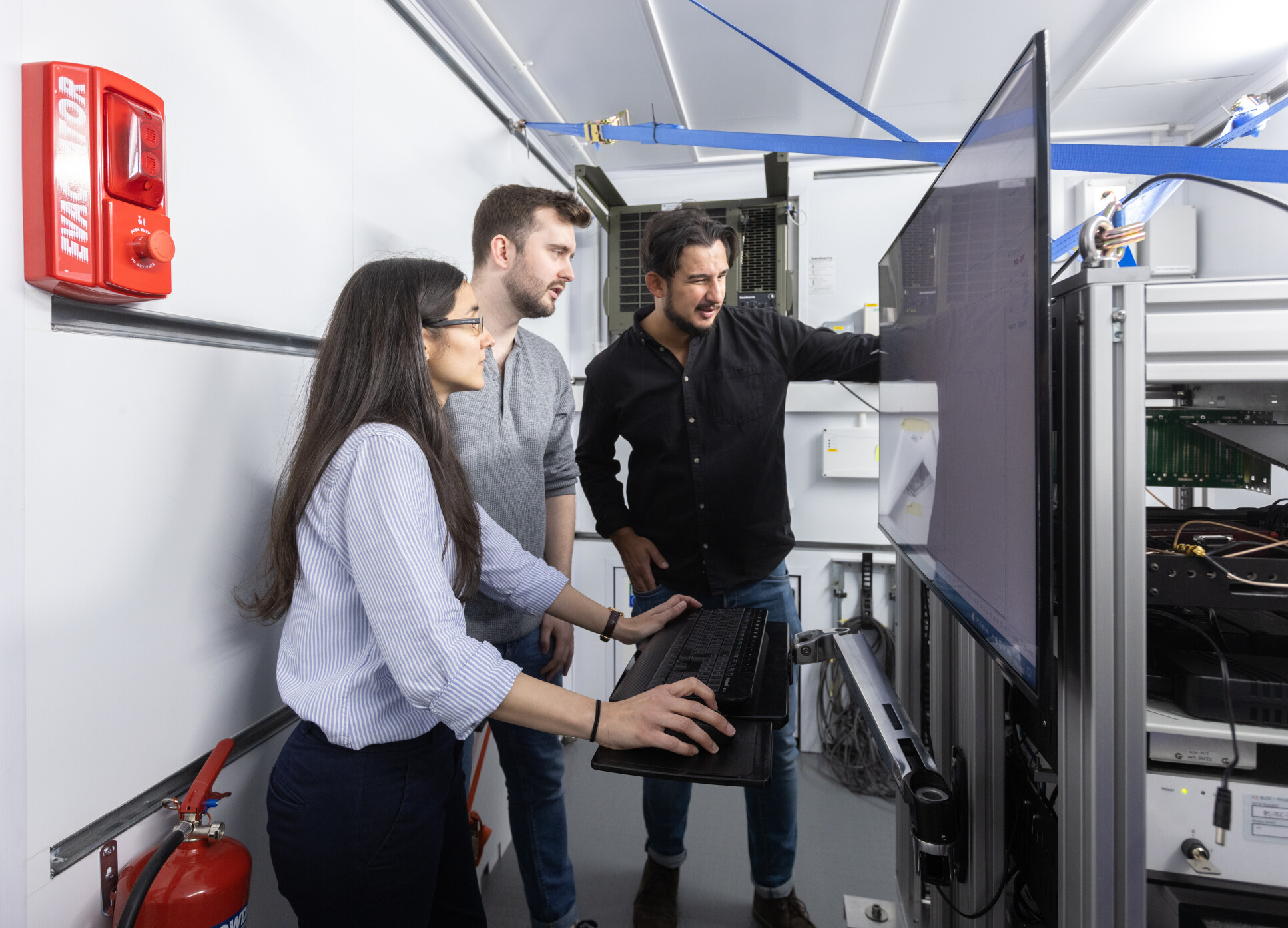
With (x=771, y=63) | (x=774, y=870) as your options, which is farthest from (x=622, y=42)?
(x=774, y=870)

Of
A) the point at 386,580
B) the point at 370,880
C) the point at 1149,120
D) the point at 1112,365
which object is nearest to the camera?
the point at 1112,365

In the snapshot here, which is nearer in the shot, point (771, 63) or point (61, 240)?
point (61, 240)

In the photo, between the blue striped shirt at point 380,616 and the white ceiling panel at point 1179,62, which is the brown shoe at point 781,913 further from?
the white ceiling panel at point 1179,62

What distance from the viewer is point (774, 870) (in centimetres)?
176

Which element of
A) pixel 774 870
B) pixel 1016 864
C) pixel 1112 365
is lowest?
pixel 774 870

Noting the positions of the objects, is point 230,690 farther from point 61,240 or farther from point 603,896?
point 603,896

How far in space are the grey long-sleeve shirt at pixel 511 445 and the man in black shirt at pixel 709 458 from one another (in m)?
0.26

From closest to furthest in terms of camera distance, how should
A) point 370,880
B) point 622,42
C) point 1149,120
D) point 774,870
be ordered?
point 370,880 → point 774,870 → point 622,42 → point 1149,120

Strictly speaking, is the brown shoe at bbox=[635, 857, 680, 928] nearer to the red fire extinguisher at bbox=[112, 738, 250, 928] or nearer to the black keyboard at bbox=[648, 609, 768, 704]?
the black keyboard at bbox=[648, 609, 768, 704]

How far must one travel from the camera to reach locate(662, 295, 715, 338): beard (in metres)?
1.78

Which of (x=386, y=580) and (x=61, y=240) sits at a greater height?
(x=61, y=240)

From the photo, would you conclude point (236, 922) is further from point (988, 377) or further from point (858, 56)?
point (858, 56)

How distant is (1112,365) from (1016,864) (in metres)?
0.80

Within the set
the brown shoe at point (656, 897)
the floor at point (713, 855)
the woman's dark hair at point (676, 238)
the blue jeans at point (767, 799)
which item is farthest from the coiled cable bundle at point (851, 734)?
the woman's dark hair at point (676, 238)
